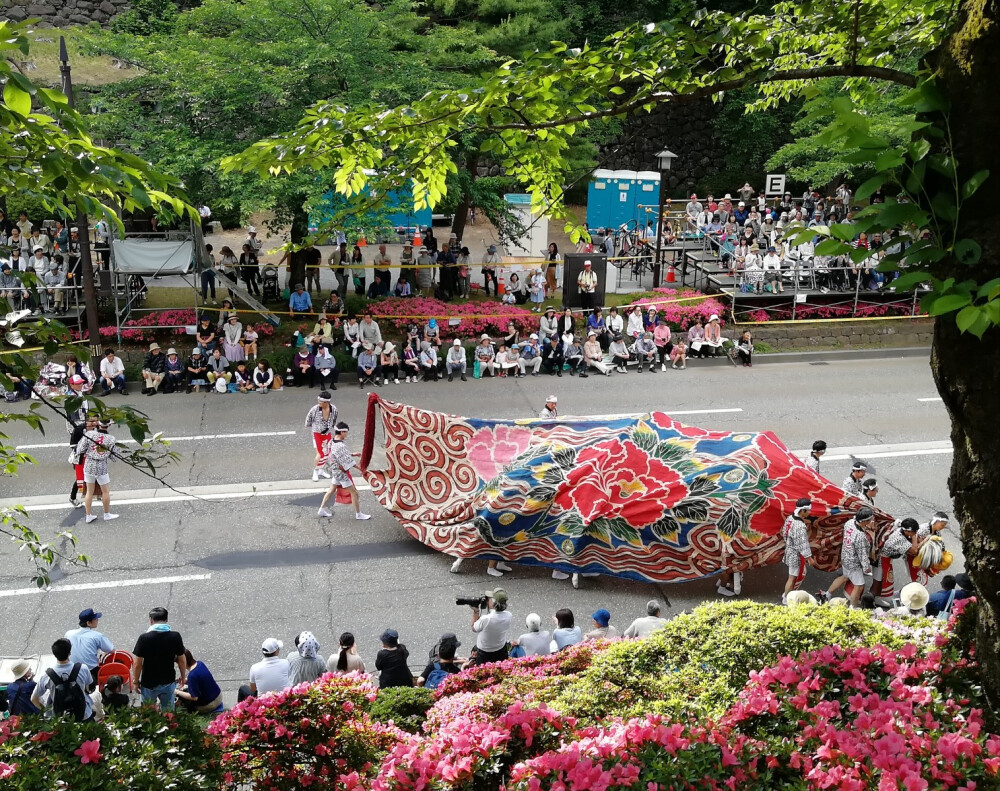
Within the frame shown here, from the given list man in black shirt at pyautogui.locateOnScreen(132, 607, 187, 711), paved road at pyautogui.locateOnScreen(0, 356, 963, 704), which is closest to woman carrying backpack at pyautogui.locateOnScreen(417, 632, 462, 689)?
paved road at pyautogui.locateOnScreen(0, 356, 963, 704)

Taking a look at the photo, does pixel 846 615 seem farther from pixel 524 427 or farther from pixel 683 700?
pixel 524 427

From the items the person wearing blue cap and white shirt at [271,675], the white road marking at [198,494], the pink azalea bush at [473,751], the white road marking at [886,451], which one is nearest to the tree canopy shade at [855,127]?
the pink azalea bush at [473,751]

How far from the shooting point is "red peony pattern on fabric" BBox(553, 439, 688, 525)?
11820mm

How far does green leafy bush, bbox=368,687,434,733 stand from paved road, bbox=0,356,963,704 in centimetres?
343

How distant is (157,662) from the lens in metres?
9.66

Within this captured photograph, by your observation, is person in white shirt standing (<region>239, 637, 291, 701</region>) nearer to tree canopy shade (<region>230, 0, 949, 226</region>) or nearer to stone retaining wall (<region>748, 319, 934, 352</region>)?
tree canopy shade (<region>230, 0, 949, 226</region>)

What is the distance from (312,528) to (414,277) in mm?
11908

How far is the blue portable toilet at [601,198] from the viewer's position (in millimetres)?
30172

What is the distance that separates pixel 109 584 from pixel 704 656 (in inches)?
333

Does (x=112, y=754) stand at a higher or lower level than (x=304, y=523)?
higher

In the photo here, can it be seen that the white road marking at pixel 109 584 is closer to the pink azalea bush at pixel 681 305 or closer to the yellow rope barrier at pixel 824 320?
the pink azalea bush at pixel 681 305

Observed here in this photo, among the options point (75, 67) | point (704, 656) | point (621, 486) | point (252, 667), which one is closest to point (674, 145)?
point (75, 67)

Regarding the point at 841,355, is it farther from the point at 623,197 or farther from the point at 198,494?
the point at 198,494

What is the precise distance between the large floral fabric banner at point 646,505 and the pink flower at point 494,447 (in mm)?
162
